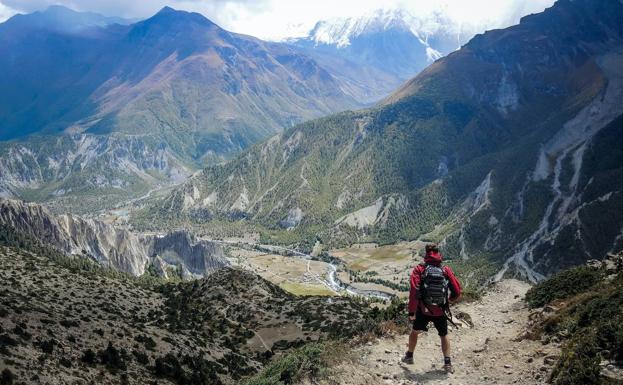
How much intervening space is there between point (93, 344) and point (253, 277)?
55.9 meters

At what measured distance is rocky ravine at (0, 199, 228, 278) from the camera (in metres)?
138

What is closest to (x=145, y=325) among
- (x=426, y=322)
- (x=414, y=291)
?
(x=426, y=322)

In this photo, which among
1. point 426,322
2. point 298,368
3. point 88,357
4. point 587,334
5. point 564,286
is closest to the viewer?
point 298,368

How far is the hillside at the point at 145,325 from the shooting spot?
43594mm

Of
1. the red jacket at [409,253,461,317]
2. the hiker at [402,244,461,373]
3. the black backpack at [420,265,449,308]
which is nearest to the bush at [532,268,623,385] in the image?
the hiker at [402,244,461,373]

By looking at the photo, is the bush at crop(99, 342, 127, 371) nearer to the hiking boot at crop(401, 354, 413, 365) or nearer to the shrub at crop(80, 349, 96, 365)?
the shrub at crop(80, 349, 96, 365)

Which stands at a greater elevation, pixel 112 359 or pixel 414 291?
pixel 414 291

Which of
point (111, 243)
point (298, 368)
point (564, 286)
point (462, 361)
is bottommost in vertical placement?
point (111, 243)

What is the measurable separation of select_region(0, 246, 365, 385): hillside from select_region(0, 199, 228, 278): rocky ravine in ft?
164

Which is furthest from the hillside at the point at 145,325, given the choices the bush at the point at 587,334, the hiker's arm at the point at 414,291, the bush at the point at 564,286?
the bush at the point at 587,334

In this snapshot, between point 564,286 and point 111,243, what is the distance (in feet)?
479

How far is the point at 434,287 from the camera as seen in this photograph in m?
24.0

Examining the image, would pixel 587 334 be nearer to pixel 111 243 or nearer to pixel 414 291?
pixel 414 291

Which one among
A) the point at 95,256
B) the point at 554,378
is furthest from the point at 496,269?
the point at 554,378
